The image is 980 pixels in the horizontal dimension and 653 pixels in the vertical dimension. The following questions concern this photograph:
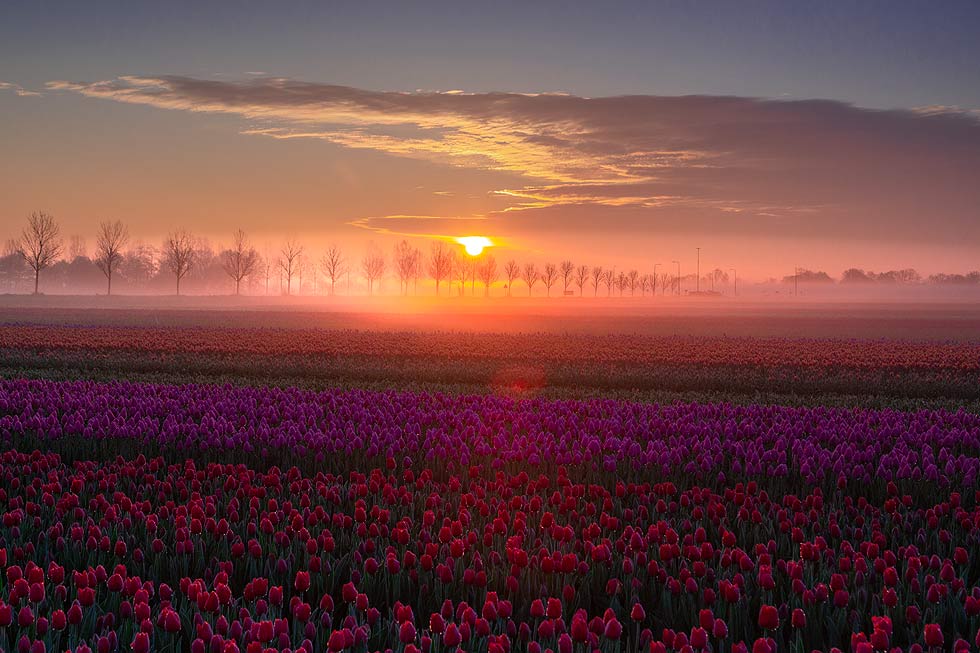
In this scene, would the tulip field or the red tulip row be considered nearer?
the red tulip row

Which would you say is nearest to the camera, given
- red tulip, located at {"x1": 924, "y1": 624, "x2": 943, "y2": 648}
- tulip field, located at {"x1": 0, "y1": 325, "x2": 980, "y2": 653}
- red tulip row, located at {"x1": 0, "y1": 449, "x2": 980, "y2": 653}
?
red tulip, located at {"x1": 924, "y1": 624, "x2": 943, "y2": 648}

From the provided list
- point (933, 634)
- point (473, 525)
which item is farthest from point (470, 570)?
point (933, 634)

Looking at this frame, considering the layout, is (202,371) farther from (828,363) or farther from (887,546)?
(887,546)

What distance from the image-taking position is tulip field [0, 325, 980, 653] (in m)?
4.89

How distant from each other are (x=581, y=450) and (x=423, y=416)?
2671 mm

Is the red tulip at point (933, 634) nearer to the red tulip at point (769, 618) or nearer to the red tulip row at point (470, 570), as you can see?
the red tulip row at point (470, 570)

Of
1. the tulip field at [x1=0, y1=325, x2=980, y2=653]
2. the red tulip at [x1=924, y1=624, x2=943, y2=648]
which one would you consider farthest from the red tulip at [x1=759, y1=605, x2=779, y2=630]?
the red tulip at [x1=924, y1=624, x2=943, y2=648]

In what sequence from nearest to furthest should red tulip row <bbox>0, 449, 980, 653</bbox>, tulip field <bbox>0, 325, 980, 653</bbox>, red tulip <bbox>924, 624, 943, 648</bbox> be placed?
red tulip <bbox>924, 624, 943, 648</bbox> < red tulip row <bbox>0, 449, 980, 653</bbox> < tulip field <bbox>0, 325, 980, 653</bbox>

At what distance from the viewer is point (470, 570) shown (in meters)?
5.53

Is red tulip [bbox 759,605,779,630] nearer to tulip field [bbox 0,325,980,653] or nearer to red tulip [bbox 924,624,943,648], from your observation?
tulip field [bbox 0,325,980,653]

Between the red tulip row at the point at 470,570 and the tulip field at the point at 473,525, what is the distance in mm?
24

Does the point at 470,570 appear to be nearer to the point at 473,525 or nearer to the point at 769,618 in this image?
the point at 473,525

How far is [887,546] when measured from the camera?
704 centimetres

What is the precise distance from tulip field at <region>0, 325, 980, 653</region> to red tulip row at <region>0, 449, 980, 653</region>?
24mm
